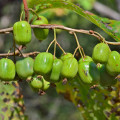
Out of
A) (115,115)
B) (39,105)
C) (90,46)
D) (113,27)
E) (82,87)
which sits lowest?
(39,105)

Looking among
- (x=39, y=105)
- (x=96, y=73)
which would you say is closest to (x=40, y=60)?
(x=96, y=73)

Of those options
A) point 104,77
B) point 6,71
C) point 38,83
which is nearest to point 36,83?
point 38,83

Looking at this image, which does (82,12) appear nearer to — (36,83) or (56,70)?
(56,70)

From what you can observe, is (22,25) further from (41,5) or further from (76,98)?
(76,98)

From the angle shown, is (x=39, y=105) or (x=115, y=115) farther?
(x=39, y=105)

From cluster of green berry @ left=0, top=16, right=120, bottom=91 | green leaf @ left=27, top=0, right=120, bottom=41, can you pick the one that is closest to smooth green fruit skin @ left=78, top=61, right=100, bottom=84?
cluster of green berry @ left=0, top=16, right=120, bottom=91

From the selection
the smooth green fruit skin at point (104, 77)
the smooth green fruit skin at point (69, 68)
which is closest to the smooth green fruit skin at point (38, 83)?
the smooth green fruit skin at point (69, 68)
